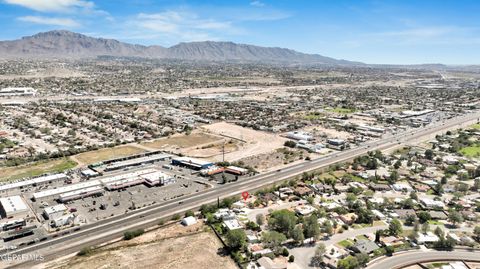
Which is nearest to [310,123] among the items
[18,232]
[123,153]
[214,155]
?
[214,155]

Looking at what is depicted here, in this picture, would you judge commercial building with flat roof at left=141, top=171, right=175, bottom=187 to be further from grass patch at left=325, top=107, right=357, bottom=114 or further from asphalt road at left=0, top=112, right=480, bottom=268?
grass patch at left=325, top=107, right=357, bottom=114

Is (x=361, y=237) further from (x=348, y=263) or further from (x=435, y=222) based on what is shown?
(x=435, y=222)

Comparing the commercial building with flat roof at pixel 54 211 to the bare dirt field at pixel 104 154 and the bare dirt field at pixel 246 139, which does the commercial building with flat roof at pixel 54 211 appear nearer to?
the bare dirt field at pixel 104 154

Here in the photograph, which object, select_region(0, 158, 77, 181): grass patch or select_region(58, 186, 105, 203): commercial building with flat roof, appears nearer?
select_region(58, 186, 105, 203): commercial building with flat roof

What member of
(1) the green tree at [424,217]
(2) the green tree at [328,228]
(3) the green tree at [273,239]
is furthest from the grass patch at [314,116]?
(3) the green tree at [273,239]

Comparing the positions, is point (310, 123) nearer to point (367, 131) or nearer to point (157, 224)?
point (367, 131)

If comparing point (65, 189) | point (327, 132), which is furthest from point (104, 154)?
point (327, 132)

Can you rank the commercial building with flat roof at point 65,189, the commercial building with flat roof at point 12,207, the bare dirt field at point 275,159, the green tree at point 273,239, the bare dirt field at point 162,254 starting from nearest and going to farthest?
the bare dirt field at point 162,254 < the green tree at point 273,239 < the commercial building with flat roof at point 12,207 < the commercial building with flat roof at point 65,189 < the bare dirt field at point 275,159

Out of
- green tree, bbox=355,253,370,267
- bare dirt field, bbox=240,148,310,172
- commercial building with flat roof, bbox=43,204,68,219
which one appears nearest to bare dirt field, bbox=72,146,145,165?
commercial building with flat roof, bbox=43,204,68,219
